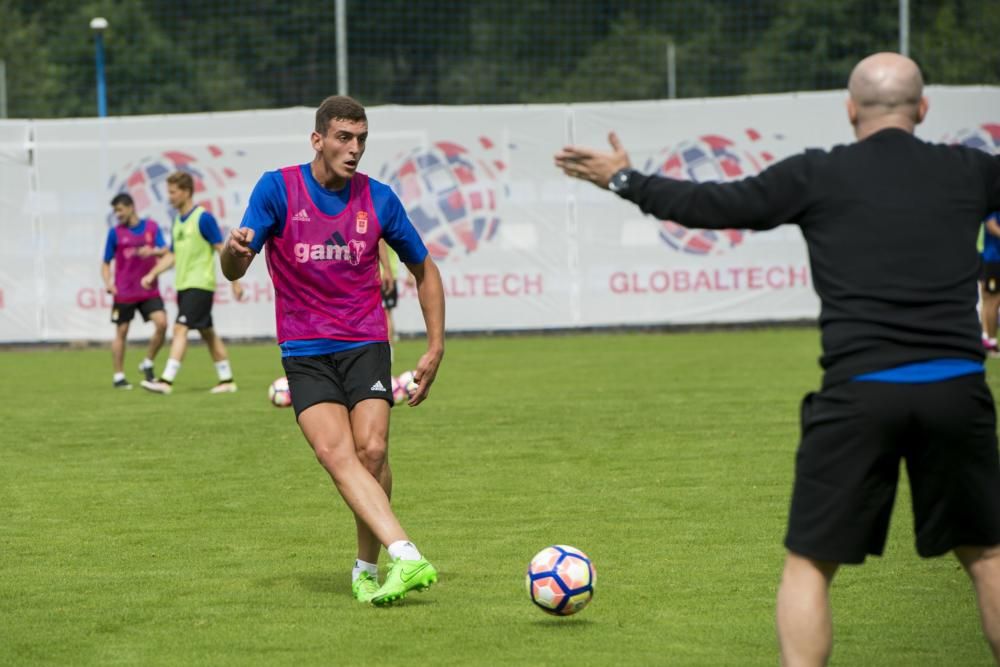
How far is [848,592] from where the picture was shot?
6805 millimetres

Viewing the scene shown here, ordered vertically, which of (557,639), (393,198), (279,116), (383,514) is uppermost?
(279,116)

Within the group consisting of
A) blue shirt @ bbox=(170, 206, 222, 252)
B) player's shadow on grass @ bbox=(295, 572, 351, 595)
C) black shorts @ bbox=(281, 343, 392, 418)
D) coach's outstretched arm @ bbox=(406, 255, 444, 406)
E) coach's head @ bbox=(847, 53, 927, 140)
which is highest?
blue shirt @ bbox=(170, 206, 222, 252)

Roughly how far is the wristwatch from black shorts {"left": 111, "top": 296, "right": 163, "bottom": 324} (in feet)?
45.3

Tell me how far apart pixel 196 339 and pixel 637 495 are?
1704 centimetres

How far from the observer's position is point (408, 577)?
645cm

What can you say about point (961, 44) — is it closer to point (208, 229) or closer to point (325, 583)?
point (208, 229)

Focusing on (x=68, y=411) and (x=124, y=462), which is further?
(x=68, y=411)

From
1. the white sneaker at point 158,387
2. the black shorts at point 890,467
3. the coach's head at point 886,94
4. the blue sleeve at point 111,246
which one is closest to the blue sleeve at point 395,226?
the coach's head at point 886,94

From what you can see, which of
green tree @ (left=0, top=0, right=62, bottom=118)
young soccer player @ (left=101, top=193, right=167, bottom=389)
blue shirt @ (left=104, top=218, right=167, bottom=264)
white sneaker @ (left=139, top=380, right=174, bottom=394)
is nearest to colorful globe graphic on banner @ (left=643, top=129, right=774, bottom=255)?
blue shirt @ (left=104, top=218, right=167, bottom=264)

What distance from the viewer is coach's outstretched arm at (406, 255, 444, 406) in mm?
6879

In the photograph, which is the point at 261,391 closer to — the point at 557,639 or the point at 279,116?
the point at 279,116

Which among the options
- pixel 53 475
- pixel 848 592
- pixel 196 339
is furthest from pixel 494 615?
pixel 196 339

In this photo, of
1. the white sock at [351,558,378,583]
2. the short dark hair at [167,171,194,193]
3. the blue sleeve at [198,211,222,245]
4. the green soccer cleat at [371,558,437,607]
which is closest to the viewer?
the green soccer cleat at [371,558,437,607]

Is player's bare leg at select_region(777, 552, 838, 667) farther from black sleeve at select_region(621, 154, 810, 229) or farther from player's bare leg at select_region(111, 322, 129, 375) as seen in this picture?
player's bare leg at select_region(111, 322, 129, 375)
